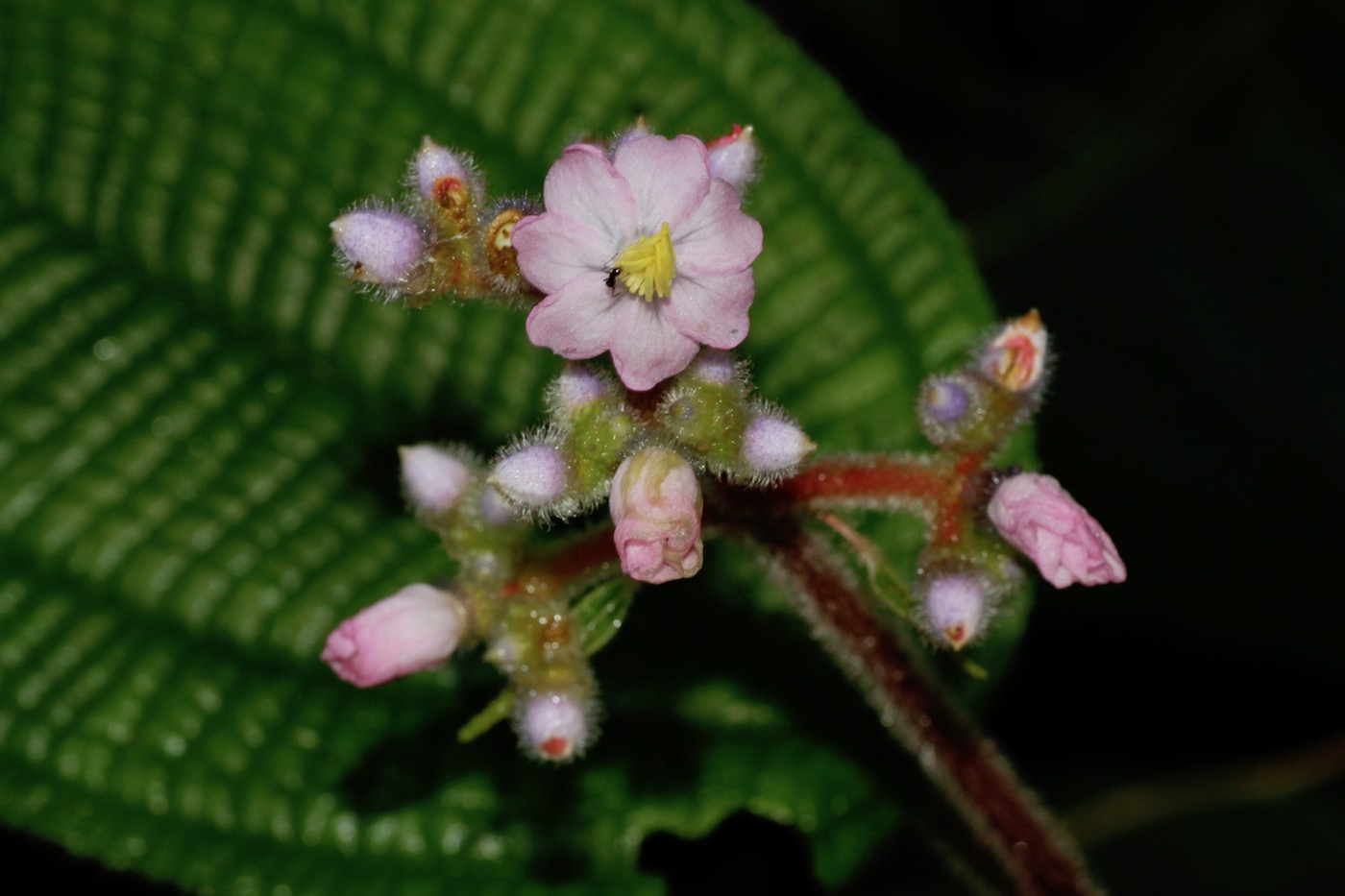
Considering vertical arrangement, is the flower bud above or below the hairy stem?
above

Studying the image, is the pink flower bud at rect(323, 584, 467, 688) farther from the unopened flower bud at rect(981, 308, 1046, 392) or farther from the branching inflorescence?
the unopened flower bud at rect(981, 308, 1046, 392)

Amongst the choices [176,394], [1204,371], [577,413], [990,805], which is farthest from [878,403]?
[1204,371]

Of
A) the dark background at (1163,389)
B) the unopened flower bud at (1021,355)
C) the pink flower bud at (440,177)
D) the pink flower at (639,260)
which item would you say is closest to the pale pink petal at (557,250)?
the pink flower at (639,260)

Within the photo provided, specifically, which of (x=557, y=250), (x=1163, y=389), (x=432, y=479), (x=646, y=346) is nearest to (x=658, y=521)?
(x=646, y=346)

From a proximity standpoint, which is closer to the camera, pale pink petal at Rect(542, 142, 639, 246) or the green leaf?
pale pink petal at Rect(542, 142, 639, 246)

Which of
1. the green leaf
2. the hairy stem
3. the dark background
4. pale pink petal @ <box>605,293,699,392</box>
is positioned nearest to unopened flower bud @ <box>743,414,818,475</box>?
pale pink petal @ <box>605,293,699,392</box>
